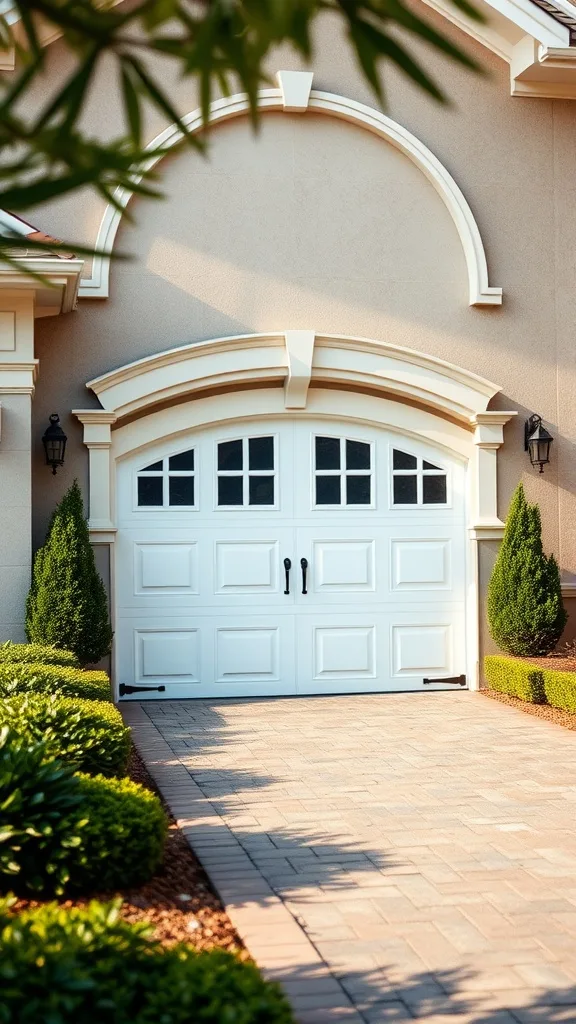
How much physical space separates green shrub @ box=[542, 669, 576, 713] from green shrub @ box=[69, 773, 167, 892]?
5.25 m

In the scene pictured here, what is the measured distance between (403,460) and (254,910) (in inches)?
289

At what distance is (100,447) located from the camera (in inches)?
410

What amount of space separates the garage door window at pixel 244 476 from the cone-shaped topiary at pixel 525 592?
92.6 inches

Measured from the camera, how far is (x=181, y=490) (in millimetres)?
10820

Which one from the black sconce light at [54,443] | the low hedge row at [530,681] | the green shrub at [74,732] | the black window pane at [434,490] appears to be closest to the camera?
the green shrub at [74,732]

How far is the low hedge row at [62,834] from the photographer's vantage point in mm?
4152

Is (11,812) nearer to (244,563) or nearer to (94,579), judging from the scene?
(94,579)

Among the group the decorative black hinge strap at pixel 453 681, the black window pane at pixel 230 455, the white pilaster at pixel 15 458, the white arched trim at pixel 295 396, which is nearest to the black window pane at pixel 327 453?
the white arched trim at pixel 295 396

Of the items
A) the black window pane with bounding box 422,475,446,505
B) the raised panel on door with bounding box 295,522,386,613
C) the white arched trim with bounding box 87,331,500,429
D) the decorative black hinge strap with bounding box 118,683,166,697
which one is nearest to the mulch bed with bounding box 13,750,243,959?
the decorative black hinge strap with bounding box 118,683,166,697

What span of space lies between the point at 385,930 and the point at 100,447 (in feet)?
22.9

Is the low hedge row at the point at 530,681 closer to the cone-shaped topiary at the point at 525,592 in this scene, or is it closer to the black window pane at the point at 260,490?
the cone-shaped topiary at the point at 525,592

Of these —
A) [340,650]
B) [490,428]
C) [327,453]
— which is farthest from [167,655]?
[490,428]

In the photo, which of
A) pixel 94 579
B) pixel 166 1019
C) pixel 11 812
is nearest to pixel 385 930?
pixel 11 812

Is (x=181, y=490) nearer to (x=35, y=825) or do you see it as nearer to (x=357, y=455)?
(x=357, y=455)
